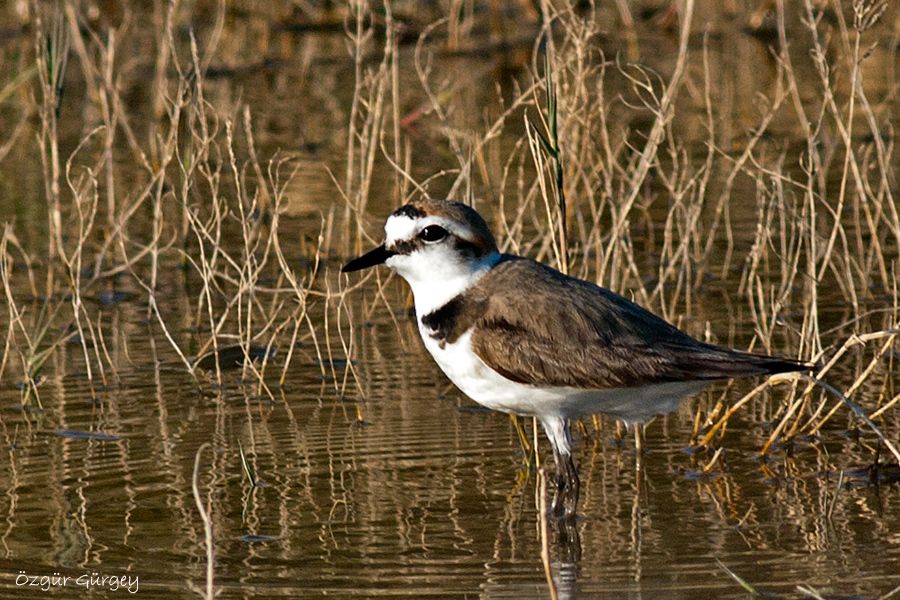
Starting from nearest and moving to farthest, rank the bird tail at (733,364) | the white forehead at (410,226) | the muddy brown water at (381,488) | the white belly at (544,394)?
the muddy brown water at (381,488)
the bird tail at (733,364)
the white belly at (544,394)
the white forehead at (410,226)

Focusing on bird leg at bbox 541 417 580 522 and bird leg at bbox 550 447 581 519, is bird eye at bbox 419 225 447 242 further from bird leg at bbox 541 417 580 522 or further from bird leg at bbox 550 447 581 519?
bird leg at bbox 550 447 581 519

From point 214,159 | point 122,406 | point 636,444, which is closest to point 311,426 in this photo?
point 122,406

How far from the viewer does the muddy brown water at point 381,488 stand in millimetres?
5887

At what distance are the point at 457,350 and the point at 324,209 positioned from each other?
5.30 m

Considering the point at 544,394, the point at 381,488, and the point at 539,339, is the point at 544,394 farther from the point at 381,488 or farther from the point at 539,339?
the point at 381,488

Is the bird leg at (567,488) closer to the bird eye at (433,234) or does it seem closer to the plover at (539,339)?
the plover at (539,339)

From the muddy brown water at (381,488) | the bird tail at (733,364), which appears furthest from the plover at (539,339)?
the muddy brown water at (381,488)

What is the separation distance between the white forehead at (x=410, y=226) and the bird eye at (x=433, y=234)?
0.01 meters

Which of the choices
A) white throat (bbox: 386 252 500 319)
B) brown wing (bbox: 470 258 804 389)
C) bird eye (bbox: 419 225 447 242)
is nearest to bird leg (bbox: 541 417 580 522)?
brown wing (bbox: 470 258 804 389)

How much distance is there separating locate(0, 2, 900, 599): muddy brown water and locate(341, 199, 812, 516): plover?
1.50 ft

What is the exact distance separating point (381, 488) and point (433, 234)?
1.10 meters

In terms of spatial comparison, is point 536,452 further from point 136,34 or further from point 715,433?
point 136,34

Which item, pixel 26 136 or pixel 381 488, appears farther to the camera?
pixel 26 136

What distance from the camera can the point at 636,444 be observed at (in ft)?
23.7
